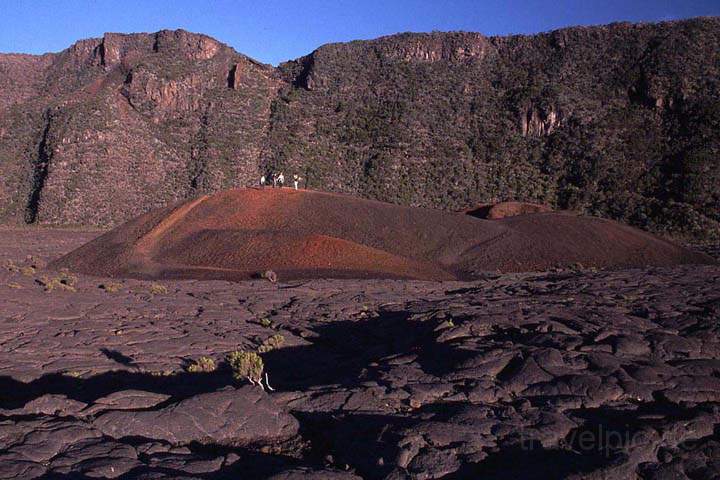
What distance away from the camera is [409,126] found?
2127 inches

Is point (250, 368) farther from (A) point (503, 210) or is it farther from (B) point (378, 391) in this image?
(A) point (503, 210)

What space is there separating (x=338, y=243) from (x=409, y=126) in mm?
35843

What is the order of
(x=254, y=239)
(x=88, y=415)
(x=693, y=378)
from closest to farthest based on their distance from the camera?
1. (x=88, y=415)
2. (x=693, y=378)
3. (x=254, y=239)

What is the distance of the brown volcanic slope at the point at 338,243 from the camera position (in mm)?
19234

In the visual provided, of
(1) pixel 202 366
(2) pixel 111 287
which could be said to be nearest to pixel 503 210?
(2) pixel 111 287

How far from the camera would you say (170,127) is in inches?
2234

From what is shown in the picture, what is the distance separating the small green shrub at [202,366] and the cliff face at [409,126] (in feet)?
128

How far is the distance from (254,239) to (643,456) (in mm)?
17554

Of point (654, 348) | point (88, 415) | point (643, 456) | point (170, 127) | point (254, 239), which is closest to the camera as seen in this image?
point (643, 456)

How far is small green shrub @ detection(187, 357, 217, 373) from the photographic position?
7.70m

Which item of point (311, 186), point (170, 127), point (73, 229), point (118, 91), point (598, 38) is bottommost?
point (73, 229)

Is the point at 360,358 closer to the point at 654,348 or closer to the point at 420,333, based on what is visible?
the point at 420,333

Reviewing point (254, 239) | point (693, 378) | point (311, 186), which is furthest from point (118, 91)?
point (693, 378)

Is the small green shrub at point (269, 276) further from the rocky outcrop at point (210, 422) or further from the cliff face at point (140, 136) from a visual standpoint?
the cliff face at point (140, 136)
